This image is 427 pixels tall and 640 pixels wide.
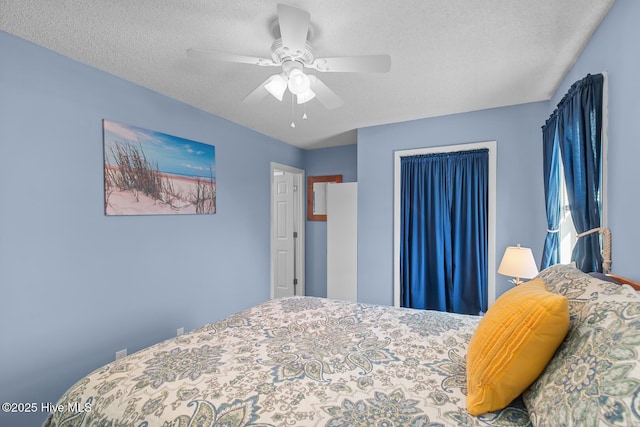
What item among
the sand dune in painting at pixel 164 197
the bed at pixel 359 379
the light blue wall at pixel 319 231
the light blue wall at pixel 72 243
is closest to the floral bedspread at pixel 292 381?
the bed at pixel 359 379

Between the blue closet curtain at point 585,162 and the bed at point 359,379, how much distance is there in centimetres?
44

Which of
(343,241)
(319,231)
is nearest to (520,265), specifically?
(343,241)

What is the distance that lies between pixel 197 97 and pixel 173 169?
0.68 meters

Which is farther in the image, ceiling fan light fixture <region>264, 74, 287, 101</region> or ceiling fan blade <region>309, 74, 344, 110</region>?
ceiling fan blade <region>309, 74, 344, 110</region>

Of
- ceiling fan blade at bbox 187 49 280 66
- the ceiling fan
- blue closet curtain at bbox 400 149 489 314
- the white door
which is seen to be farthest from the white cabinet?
ceiling fan blade at bbox 187 49 280 66

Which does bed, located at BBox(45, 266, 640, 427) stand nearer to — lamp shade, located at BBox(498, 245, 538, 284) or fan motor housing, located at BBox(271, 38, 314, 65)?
lamp shade, located at BBox(498, 245, 538, 284)

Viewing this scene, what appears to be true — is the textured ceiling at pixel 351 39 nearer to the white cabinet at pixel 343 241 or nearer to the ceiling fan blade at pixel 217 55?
the ceiling fan blade at pixel 217 55

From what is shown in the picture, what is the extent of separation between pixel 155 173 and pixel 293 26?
1782 mm

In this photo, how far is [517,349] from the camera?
0.88 meters

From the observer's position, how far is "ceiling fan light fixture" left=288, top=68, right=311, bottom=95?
5.21 ft

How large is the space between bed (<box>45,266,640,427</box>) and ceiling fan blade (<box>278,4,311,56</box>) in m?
1.53

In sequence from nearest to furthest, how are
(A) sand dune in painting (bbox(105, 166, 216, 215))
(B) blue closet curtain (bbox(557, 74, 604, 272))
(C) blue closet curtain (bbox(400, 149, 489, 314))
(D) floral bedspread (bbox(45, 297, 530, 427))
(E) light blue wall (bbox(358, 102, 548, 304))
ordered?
(D) floral bedspread (bbox(45, 297, 530, 427))
(B) blue closet curtain (bbox(557, 74, 604, 272))
(A) sand dune in painting (bbox(105, 166, 216, 215))
(E) light blue wall (bbox(358, 102, 548, 304))
(C) blue closet curtain (bbox(400, 149, 489, 314))

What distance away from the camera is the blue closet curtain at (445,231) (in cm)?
300

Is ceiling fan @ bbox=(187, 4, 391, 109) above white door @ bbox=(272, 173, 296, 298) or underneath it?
above
